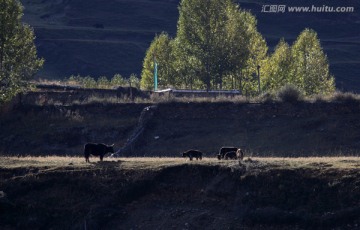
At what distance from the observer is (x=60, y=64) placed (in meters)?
154

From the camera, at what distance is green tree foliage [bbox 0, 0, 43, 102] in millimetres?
65688

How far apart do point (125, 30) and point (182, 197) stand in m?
129

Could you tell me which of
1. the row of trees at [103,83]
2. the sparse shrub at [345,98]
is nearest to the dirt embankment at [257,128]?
the sparse shrub at [345,98]

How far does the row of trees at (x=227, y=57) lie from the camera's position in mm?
81562

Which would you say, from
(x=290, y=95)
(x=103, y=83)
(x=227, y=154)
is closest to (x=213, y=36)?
(x=103, y=83)

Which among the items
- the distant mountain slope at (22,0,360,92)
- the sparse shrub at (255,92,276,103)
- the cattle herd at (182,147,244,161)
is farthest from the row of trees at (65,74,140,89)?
the distant mountain slope at (22,0,360,92)

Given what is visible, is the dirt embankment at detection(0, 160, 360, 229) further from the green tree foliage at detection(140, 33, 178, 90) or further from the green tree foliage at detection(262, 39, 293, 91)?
the green tree foliage at detection(140, 33, 178, 90)

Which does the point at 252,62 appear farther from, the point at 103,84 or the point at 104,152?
the point at 104,152

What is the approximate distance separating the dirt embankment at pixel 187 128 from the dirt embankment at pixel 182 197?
55.7 feet

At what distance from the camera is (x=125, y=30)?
16750 centimetres

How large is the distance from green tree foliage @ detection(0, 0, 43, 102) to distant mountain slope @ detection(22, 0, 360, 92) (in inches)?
2999

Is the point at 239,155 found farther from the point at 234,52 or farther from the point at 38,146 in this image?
the point at 234,52

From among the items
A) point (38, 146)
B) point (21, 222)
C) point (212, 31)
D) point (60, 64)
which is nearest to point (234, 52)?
point (212, 31)

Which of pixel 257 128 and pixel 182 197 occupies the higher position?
pixel 257 128
